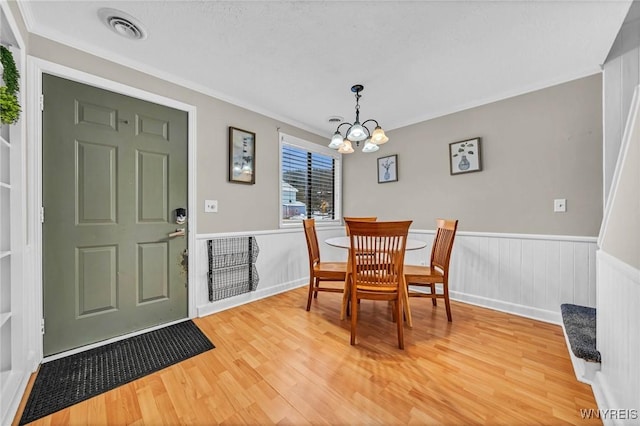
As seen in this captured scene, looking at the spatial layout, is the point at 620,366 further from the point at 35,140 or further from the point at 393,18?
the point at 35,140

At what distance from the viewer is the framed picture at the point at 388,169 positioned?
349 centimetres

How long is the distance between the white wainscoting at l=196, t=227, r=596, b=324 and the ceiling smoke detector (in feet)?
5.48

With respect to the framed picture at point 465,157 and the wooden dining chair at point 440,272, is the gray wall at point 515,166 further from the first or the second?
the wooden dining chair at point 440,272

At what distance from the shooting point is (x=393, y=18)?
1573 mm

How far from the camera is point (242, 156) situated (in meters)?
2.80

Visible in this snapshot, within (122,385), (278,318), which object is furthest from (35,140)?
(278,318)

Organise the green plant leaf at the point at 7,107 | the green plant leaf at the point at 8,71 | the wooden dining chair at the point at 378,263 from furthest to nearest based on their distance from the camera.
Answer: the wooden dining chair at the point at 378,263
the green plant leaf at the point at 8,71
the green plant leaf at the point at 7,107

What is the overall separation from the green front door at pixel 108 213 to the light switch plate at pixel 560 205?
3547 millimetres

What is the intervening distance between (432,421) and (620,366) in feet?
2.93

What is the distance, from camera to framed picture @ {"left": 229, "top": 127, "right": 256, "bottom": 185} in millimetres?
2697

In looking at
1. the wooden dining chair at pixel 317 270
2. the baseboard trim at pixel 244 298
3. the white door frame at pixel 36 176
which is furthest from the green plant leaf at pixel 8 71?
the wooden dining chair at pixel 317 270

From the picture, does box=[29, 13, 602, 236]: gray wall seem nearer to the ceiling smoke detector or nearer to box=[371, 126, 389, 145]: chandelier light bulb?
the ceiling smoke detector

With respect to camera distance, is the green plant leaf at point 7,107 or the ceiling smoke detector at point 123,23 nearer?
the green plant leaf at point 7,107

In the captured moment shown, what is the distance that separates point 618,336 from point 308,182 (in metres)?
3.25
